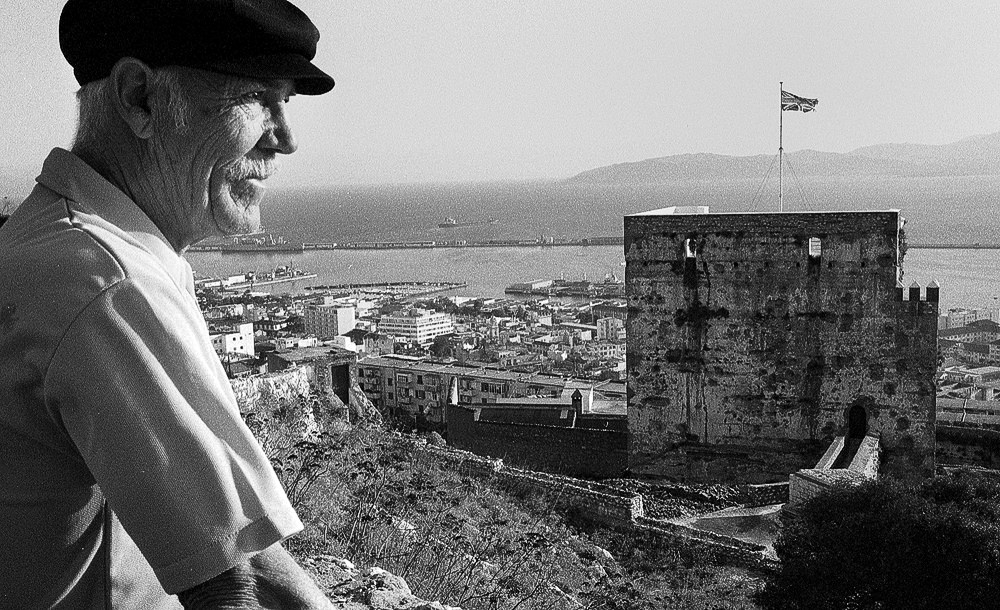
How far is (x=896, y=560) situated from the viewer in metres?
7.39

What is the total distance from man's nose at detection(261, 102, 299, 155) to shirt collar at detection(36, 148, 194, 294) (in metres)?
0.18

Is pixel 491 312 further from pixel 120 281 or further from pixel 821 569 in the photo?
pixel 120 281

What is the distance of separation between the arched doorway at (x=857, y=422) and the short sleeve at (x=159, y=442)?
13277 millimetres

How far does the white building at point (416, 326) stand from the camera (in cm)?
6259

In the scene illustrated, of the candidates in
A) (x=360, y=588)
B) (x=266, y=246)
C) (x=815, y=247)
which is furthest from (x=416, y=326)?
(x=266, y=246)

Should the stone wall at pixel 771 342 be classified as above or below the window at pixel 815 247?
below

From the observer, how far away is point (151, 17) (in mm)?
1152

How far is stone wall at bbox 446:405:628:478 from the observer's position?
15.1 meters

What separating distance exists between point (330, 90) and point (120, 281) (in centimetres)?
49

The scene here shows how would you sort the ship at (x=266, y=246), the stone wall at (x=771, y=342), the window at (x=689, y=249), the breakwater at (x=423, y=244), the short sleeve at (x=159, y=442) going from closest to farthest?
1. the short sleeve at (x=159, y=442)
2. the stone wall at (x=771, y=342)
3. the window at (x=689, y=249)
4. the breakwater at (x=423, y=244)
5. the ship at (x=266, y=246)

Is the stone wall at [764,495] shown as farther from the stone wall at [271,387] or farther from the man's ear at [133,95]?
the man's ear at [133,95]

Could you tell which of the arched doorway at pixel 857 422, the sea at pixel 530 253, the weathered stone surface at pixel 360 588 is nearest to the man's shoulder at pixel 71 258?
the weathered stone surface at pixel 360 588

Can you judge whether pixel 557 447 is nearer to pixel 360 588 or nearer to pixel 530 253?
pixel 360 588

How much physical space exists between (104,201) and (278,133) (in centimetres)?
23
